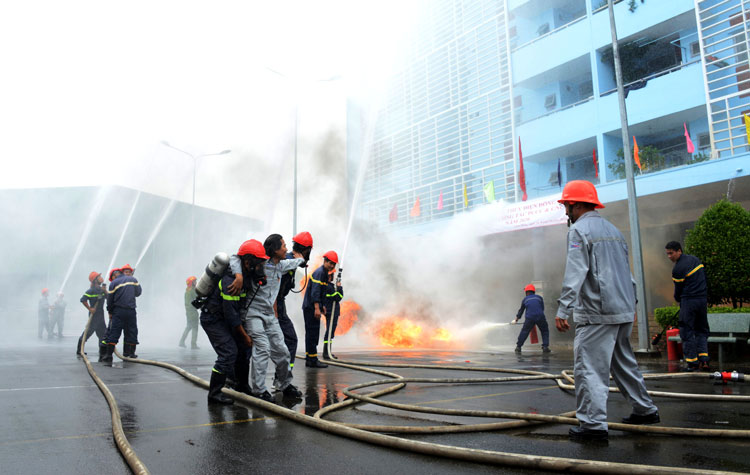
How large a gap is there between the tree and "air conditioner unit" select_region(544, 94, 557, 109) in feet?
40.6

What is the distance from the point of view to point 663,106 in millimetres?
16641

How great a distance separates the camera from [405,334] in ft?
57.5

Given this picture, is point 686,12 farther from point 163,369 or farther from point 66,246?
point 66,246

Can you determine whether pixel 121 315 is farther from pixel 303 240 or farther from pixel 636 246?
pixel 636 246

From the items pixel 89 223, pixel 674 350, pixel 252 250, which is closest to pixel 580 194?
pixel 252 250

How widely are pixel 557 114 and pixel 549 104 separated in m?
2.34

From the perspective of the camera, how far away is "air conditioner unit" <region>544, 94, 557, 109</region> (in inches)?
848

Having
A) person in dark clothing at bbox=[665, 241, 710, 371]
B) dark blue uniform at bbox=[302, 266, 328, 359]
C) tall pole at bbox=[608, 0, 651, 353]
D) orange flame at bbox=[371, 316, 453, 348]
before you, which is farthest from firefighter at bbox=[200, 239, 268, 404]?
orange flame at bbox=[371, 316, 453, 348]

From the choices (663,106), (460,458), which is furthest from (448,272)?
(460,458)

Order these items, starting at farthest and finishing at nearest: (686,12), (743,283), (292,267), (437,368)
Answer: (686,12) → (743,283) → (437,368) → (292,267)

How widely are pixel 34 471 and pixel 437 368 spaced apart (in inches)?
217

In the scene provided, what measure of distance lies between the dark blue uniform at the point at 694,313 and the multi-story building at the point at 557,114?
27.4ft

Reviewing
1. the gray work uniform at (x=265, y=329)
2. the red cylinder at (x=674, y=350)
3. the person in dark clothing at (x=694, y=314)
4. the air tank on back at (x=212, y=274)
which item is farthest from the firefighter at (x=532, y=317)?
the air tank on back at (x=212, y=274)

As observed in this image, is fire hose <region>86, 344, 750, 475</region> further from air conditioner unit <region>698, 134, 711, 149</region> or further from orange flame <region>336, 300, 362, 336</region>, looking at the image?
air conditioner unit <region>698, 134, 711, 149</region>
